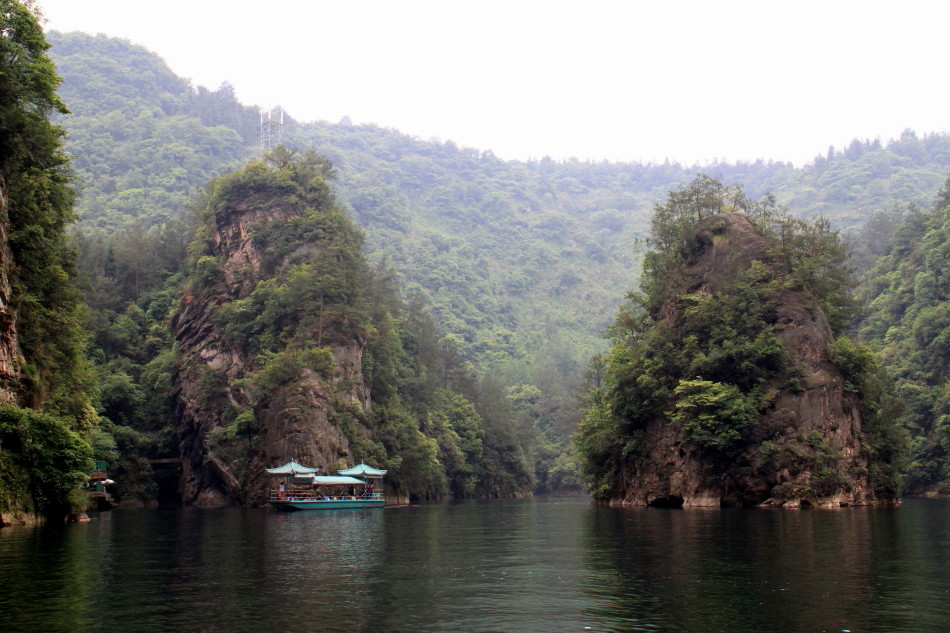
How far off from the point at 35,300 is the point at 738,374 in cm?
4718

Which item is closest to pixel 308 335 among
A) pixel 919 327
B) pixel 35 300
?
pixel 35 300

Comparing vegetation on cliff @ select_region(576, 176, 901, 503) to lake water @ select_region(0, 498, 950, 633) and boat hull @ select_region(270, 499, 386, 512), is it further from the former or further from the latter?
lake water @ select_region(0, 498, 950, 633)

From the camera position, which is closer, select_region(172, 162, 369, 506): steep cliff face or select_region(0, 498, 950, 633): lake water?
select_region(0, 498, 950, 633): lake water

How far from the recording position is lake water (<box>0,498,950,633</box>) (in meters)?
14.8

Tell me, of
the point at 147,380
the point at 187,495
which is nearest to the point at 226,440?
the point at 187,495

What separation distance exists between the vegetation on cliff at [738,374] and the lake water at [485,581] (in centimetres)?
2254

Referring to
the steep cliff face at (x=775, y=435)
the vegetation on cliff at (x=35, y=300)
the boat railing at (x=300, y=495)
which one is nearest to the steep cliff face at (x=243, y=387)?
the boat railing at (x=300, y=495)

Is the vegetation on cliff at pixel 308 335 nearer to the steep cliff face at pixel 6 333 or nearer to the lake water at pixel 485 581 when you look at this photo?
the steep cliff face at pixel 6 333

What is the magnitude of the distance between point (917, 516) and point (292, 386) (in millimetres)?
51524

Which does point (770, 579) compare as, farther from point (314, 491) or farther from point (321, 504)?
point (314, 491)

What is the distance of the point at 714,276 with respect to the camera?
6906cm

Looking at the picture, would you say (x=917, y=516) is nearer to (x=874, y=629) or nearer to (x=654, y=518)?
(x=654, y=518)

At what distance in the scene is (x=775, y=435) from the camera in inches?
2312

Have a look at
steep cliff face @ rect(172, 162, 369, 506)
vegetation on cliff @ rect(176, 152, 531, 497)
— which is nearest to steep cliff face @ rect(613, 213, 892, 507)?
steep cliff face @ rect(172, 162, 369, 506)
